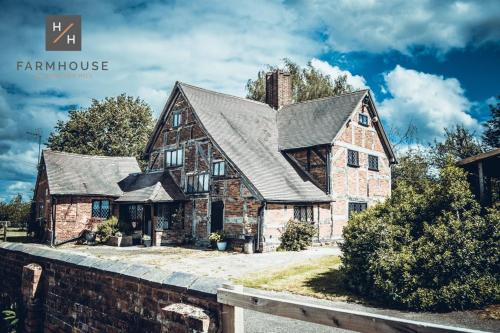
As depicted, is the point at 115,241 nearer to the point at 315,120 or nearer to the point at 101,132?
the point at 315,120

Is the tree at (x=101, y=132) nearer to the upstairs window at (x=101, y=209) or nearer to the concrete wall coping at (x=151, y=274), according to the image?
the upstairs window at (x=101, y=209)

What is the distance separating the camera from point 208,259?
51.8ft

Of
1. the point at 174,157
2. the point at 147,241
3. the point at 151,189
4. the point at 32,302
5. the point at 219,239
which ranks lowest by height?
the point at 147,241

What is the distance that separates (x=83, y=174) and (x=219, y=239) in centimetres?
1231

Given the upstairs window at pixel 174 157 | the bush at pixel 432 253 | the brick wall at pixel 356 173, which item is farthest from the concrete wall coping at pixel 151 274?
the brick wall at pixel 356 173

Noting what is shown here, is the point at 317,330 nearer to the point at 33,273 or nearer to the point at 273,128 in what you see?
the point at 33,273

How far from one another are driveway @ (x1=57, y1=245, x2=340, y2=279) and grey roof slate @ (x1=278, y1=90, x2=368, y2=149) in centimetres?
715

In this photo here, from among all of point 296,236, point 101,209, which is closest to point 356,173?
point 296,236

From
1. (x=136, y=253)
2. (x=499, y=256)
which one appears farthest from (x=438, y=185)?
(x=136, y=253)

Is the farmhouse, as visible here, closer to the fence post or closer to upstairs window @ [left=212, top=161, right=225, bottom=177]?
upstairs window @ [left=212, top=161, right=225, bottom=177]

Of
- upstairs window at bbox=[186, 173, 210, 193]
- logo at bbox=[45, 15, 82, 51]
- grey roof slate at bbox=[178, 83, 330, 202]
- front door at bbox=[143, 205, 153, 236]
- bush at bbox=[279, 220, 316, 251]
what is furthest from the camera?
front door at bbox=[143, 205, 153, 236]

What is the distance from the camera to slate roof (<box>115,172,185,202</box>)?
70.5 feet

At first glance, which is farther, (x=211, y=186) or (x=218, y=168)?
(x=211, y=186)

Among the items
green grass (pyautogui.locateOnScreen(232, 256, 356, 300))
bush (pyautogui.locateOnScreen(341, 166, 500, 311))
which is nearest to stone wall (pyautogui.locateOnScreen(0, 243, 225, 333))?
green grass (pyautogui.locateOnScreen(232, 256, 356, 300))
